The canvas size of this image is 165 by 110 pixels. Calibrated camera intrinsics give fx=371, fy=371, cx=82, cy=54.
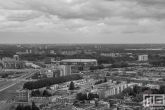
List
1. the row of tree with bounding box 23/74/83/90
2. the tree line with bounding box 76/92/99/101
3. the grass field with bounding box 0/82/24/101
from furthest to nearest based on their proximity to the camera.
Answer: the row of tree with bounding box 23/74/83/90 < the grass field with bounding box 0/82/24/101 < the tree line with bounding box 76/92/99/101

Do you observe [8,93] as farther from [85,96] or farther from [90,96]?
[90,96]

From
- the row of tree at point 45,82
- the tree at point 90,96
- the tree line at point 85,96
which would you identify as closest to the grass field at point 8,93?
the row of tree at point 45,82

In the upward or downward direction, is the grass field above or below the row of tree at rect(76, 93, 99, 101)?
below

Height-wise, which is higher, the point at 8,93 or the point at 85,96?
the point at 85,96

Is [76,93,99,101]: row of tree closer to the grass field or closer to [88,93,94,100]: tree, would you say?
[88,93,94,100]: tree

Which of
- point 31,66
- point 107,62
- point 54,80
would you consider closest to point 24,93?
point 54,80

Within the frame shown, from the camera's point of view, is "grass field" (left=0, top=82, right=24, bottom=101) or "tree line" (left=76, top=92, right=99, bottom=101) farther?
"grass field" (left=0, top=82, right=24, bottom=101)

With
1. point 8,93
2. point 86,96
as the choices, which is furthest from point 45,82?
point 86,96

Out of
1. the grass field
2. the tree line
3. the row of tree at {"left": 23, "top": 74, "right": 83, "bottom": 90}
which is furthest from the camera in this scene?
the row of tree at {"left": 23, "top": 74, "right": 83, "bottom": 90}

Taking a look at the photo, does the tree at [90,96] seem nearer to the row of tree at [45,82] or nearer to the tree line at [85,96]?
the tree line at [85,96]

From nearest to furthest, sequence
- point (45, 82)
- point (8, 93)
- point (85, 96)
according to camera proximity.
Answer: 1. point (85, 96)
2. point (8, 93)
3. point (45, 82)

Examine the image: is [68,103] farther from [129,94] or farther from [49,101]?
[129,94]

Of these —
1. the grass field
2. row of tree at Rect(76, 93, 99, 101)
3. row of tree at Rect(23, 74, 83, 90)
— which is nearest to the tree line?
row of tree at Rect(76, 93, 99, 101)
